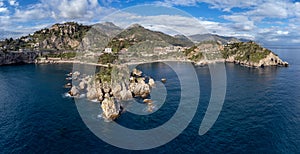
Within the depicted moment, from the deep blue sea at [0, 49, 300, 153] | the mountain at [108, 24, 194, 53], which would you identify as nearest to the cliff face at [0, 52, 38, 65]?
the mountain at [108, 24, 194, 53]

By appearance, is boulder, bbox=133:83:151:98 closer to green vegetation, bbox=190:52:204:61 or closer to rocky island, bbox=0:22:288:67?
rocky island, bbox=0:22:288:67

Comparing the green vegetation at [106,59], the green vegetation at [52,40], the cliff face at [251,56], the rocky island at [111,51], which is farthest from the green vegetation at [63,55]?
the cliff face at [251,56]

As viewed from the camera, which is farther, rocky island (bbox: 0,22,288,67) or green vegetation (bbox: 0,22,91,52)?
green vegetation (bbox: 0,22,91,52)

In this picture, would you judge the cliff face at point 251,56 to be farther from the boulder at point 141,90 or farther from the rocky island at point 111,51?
the boulder at point 141,90

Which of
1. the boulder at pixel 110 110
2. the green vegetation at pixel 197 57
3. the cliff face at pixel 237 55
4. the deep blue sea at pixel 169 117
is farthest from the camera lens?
the green vegetation at pixel 197 57

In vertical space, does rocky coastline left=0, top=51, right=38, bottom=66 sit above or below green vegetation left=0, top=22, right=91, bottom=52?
below

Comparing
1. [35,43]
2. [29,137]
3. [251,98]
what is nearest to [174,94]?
[251,98]

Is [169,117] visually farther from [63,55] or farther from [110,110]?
[63,55]
